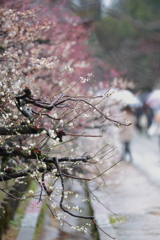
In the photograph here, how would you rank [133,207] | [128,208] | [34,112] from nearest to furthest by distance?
[34,112]
[128,208]
[133,207]

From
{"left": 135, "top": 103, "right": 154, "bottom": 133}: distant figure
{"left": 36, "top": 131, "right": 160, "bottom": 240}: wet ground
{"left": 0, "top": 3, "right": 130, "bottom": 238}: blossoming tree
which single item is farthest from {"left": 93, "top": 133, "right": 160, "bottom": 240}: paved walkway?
{"left": 135, "top": 103, "right": 154, "bottom": 133}: distant figure

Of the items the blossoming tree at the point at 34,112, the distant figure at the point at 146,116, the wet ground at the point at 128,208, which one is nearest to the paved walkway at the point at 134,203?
the wet ground at the point at 128,208

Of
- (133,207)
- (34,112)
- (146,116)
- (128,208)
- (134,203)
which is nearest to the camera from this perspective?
(34,112)

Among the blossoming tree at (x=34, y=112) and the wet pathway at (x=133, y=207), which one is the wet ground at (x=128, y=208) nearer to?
the wet pathway at (x=133, y=207)

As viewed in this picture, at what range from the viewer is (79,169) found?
8914mm

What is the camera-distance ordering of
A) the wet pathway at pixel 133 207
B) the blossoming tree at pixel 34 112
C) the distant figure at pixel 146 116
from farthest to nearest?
1. the distant figure at pixel 146 116
2. the wet pathway at pixel 133 207
3. the blossoming tree at pixel 34 112

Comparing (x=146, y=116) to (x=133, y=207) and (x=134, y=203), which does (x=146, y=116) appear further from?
(x=133, y=207)

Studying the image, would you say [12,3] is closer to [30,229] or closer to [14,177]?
[14,177]

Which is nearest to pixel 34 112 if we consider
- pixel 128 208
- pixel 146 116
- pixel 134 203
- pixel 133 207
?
pixel 128 208

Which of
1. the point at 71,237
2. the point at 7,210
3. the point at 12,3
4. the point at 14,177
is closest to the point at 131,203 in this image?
the point at 71,237

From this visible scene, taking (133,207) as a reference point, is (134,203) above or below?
above

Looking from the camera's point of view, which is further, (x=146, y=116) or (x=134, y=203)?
(x=146, y=116)

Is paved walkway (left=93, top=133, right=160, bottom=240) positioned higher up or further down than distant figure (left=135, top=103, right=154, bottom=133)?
further down

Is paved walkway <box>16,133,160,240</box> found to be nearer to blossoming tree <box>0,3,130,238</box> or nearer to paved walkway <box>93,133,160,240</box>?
paved walkway <box>93,133,160,240</box>
